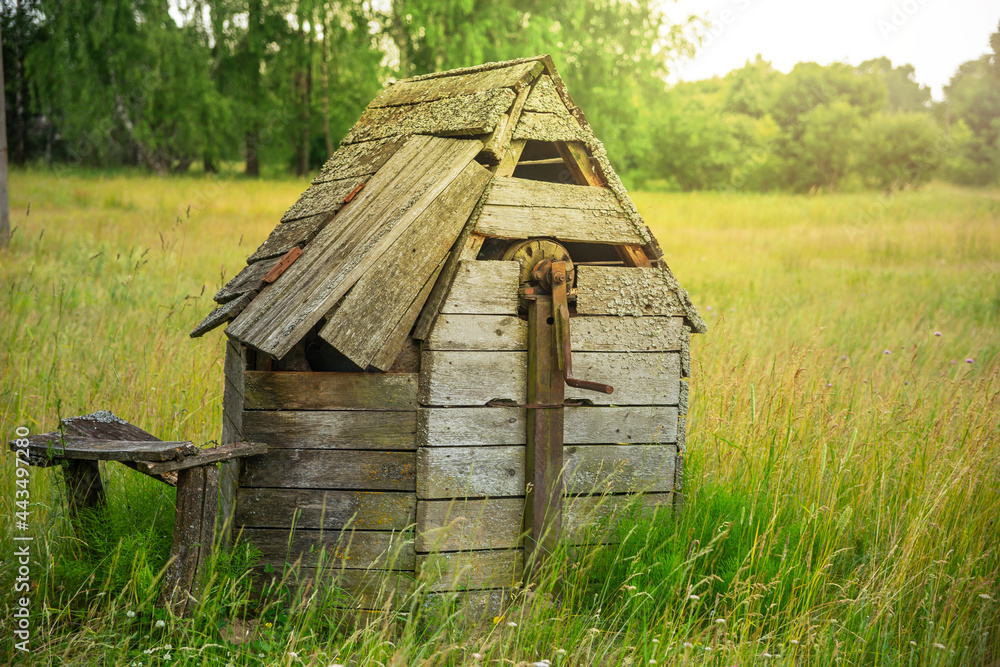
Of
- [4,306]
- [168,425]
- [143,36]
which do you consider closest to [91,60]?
[143,36]

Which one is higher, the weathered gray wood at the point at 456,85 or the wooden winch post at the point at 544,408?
the weathered gray wood at the point at 456,85

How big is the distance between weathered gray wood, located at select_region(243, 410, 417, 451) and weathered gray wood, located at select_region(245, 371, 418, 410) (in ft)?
0.08

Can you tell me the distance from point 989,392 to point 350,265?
3867 millimetres

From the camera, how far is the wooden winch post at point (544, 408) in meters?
2.57

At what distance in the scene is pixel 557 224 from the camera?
8.75 feet

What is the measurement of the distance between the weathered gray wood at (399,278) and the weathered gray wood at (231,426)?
48 cm

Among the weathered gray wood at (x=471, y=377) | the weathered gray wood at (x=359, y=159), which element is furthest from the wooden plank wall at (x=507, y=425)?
the weathered gray wood at (x=359, y=159)

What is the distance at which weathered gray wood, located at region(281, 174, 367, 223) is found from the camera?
118 inches

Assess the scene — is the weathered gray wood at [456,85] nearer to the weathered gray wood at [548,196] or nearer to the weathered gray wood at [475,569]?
the weathered gray wood at [548,196]

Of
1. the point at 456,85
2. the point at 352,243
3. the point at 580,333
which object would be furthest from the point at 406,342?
the point at 456,85

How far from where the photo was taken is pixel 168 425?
3.87 meters

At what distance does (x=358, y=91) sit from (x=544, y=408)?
23.2 m

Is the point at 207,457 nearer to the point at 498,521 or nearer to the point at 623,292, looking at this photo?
the point at 498,521

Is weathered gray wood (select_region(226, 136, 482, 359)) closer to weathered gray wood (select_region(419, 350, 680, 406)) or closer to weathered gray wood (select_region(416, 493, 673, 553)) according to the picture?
weathered gray wood (select_region(419, 350, 680, 406))
